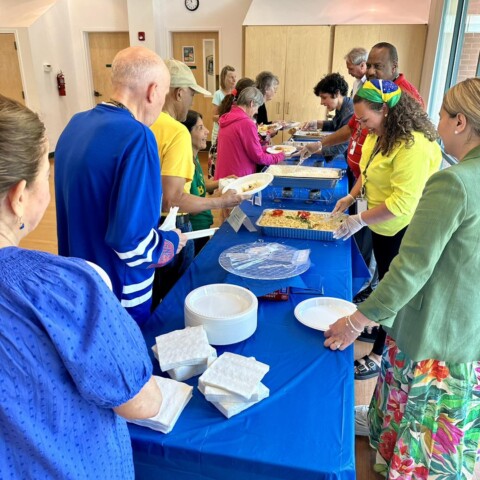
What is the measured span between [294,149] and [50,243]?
2270 mm

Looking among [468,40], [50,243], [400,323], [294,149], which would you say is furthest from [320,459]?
[468,40]

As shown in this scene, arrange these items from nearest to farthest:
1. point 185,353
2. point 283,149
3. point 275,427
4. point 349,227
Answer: point 275,427
point 185,353
point 349,227
point 283,149

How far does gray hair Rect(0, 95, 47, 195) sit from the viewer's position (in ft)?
1.72

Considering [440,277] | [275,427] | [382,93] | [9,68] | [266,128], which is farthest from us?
[9,68]

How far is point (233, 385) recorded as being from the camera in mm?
897

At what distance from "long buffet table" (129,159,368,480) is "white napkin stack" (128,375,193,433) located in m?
0.02

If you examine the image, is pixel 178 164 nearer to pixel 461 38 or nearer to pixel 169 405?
pixel 169 405

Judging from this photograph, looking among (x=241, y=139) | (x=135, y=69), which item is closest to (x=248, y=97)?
(x=241, y=139)

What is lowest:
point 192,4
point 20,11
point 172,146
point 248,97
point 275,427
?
point 275,427

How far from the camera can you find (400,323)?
47.6 inches

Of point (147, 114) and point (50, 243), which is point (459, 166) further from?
point (50, 243)

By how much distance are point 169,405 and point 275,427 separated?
0.74 feet

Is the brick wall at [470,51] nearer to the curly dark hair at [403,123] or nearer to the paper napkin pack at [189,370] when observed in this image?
the curly dark hair at [403,123]

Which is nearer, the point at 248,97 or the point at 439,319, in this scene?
the point at 439,319
